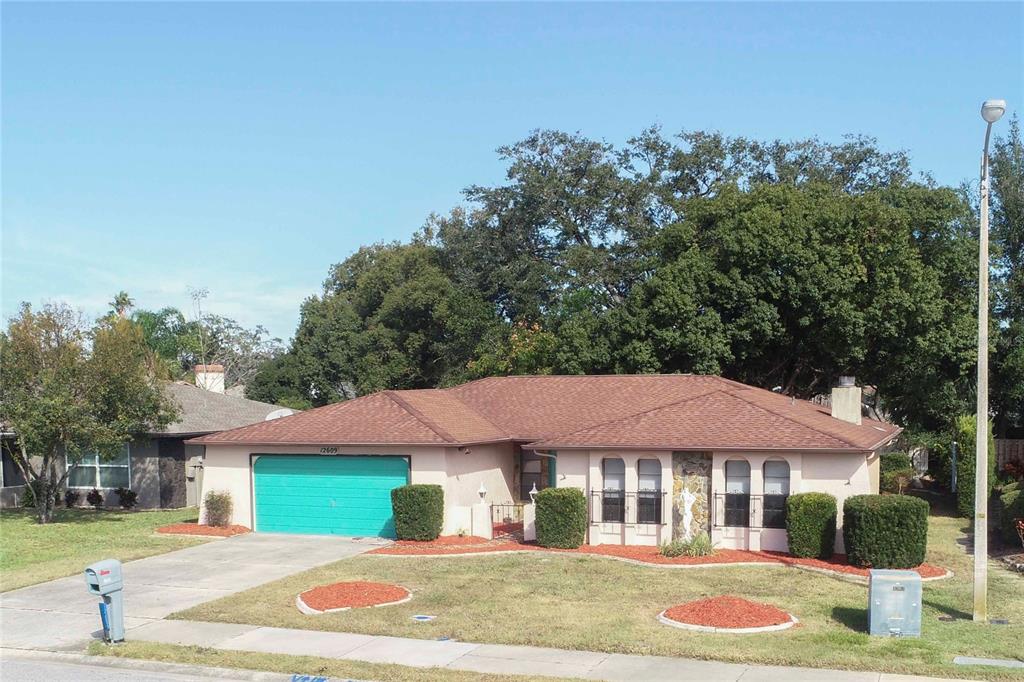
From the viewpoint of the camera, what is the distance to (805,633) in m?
14.2

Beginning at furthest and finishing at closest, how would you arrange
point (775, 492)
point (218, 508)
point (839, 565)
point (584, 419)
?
point (584, 419) → point (218, 508) → point (775, 492) → point (839, 565)

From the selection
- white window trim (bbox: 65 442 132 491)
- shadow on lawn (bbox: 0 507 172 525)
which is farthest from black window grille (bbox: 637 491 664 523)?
white window trim (bbox: 65 442 132 491)

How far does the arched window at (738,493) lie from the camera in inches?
876

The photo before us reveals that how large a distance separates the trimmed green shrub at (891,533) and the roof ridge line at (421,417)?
31.6 ft

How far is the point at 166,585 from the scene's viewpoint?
18.5 m

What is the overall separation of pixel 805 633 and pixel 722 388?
48.7 ft

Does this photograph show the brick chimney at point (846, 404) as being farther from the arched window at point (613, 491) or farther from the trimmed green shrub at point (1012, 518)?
the arched window at point (613, 491)

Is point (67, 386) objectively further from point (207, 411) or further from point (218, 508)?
point (207, 411)

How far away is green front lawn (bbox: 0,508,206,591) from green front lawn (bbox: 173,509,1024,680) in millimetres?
5226

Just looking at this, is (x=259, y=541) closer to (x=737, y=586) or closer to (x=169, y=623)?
(x=169, y=623)

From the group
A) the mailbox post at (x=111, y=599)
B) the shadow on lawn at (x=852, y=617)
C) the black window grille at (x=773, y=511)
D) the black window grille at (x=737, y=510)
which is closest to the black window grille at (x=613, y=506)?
the black window grille at (x=737, y=510)

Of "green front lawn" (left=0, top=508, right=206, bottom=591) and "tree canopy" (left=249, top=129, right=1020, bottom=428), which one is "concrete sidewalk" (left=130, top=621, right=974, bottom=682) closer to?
"green front lawn" (left=0, top=508, right=206, bottom=591)

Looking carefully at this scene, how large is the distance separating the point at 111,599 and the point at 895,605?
439 inches

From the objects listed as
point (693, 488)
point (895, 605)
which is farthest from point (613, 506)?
point (895, 605)
